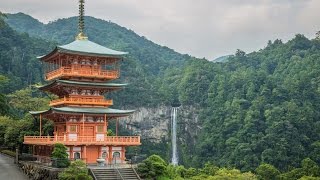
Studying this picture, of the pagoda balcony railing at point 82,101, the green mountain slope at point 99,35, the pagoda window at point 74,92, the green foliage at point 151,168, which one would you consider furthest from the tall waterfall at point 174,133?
the green mountain slope at point 99,35

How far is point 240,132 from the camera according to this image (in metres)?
87.1

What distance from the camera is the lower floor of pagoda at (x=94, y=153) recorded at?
3756 cm

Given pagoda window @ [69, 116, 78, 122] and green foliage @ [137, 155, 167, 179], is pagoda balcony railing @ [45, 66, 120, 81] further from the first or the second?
green foliage @ [137, 155, 167, 179]

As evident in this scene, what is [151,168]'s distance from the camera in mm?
35031

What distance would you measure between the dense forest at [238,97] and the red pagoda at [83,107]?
17674 mm

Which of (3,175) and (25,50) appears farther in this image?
(25,50)

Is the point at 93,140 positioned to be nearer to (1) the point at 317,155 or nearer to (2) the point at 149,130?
(1) the point at 317,155

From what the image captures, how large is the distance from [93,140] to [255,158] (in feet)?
144

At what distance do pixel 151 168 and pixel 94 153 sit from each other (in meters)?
5.48

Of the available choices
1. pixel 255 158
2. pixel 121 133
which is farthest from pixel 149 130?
pixel 255 158

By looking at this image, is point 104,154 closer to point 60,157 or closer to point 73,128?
point 73,128

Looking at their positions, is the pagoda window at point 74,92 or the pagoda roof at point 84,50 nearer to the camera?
the pagoda roof at point 84,50

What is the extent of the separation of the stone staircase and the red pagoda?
11.7 ft

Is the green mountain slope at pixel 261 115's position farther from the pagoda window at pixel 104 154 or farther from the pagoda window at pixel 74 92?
the pagoda window at pixel 74 92
